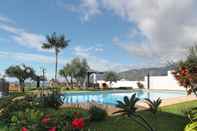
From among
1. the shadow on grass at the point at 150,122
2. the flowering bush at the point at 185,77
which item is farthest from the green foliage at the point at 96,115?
the flowering bush at the point at 185,77

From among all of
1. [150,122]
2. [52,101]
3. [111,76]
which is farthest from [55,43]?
[150,122]

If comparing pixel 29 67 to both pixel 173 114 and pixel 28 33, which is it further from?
pixel 173 114

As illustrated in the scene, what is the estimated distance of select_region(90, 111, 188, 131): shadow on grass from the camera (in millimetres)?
8984

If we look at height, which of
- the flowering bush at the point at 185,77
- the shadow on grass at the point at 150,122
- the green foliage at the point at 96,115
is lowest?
the shadow on grass at the point at 150,122

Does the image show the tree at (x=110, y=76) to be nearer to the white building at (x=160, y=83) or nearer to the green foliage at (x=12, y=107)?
the white building at (x=160, y=83)

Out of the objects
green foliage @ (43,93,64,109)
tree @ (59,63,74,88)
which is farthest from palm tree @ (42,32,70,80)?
green foliage @ (43,93,64,109)

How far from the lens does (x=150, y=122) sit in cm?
992

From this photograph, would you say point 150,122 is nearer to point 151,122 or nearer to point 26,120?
point 151,122

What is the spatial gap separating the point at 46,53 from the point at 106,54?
11.8 metres

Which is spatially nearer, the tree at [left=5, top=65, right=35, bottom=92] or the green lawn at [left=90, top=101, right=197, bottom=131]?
the green lawn at [left=90, top=101, right=197, bottom=131]

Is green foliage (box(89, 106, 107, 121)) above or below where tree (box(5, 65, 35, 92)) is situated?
below

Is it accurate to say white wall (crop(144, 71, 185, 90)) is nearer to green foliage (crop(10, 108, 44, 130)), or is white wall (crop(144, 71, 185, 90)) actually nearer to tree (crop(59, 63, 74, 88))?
tree (crop(59, 63, 74, 88))

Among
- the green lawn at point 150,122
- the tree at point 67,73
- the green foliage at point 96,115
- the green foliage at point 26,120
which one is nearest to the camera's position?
the green foliage at point 26,120

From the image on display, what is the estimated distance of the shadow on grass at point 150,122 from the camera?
898 centimetres
